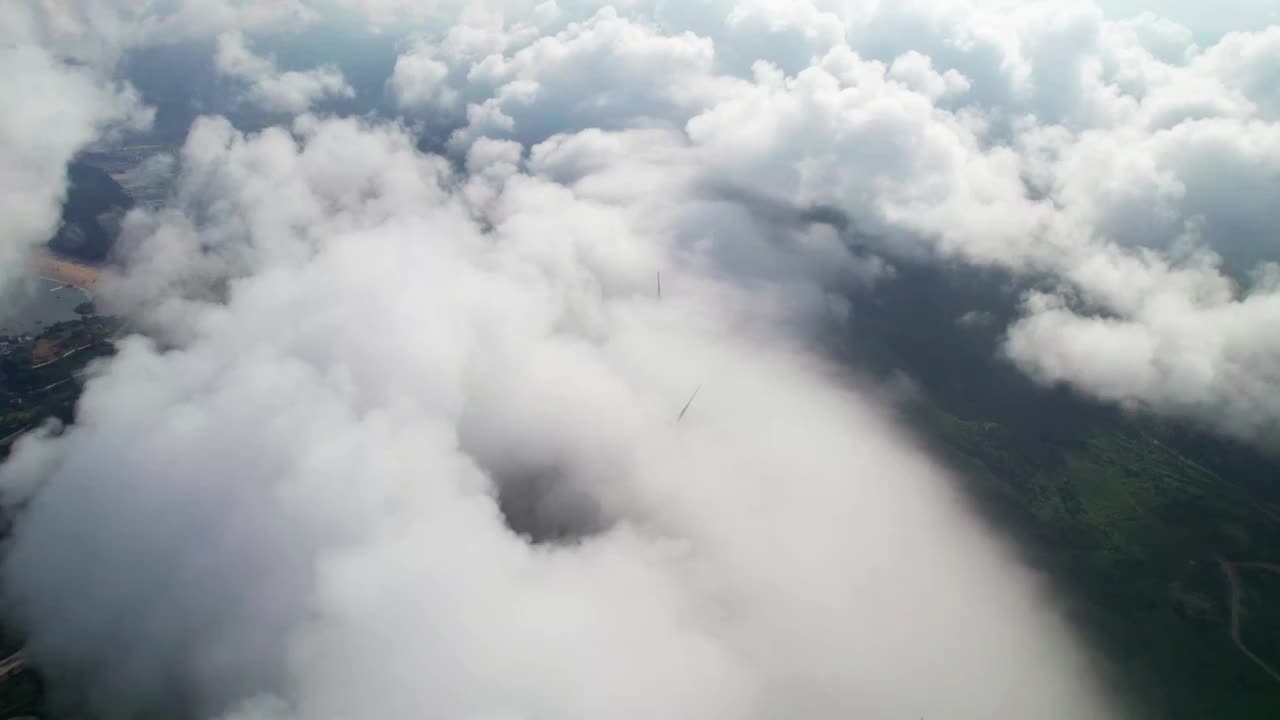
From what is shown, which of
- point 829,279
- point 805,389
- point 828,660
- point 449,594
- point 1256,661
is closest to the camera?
→ point 449,594

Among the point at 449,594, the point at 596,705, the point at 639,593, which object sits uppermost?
the point at 449,594

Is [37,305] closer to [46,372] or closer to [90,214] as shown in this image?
[46,372]

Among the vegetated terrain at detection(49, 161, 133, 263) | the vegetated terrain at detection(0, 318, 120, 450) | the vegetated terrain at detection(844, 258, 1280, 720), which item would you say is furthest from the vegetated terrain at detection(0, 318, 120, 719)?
the vegetated terrain at detection(844, 258, 1280, 720)

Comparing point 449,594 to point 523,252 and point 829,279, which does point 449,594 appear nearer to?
point 523,252

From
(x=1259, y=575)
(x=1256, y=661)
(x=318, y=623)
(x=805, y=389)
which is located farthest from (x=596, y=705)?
(x=1259, y=575)

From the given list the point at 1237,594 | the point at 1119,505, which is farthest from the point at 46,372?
the point at 1237,594

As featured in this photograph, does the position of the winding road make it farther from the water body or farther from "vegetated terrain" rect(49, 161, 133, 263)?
"vegetated terrain" rect(49, 161, 133, 263)

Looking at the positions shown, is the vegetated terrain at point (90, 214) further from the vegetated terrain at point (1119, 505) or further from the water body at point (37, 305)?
the vegetated terrain at point (1119, 505)

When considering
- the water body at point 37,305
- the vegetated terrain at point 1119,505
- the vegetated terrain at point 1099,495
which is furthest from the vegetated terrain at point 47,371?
the vegetated terrain at point 1119,505
